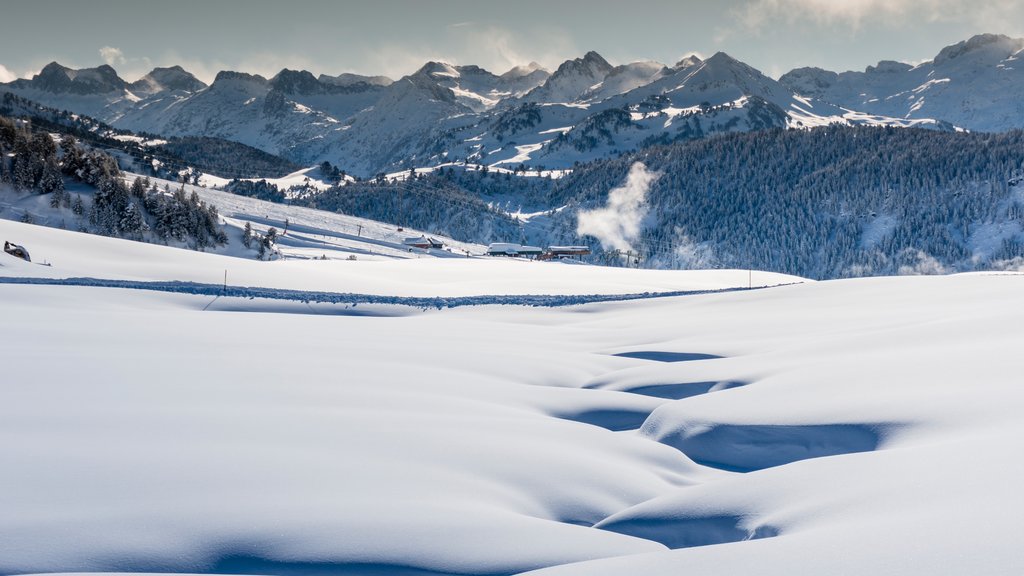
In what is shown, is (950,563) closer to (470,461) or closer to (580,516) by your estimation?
(580,516)

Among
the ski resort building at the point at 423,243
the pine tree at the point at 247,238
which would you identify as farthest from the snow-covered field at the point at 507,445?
the ski resort building at the point at 423,243

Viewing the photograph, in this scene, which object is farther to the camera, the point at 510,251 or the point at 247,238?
the point at 510,251

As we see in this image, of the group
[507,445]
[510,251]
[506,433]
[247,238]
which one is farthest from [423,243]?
[507,445]

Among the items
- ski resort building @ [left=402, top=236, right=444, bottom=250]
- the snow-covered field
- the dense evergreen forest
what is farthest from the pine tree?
the snow-covered field

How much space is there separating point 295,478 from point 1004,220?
204m

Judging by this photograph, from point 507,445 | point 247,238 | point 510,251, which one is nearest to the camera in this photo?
point 507,445

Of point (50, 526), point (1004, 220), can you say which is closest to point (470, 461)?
point (50, 526)

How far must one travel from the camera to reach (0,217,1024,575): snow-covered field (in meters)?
6.31

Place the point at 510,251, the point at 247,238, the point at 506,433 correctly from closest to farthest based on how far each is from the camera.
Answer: the point at 506,433 → the point at 247,238 → the point at 510,251

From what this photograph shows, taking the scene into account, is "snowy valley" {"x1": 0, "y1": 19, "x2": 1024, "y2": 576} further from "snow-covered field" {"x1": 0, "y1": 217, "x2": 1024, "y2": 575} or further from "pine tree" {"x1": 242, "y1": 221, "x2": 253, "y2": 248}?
"pine tree" {"x1": 242, "y1": 221, "x2": 253, "y2": 248}

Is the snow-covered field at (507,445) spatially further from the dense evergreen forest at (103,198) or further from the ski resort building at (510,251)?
the ski resort building at (510,251)

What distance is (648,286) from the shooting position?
4738cm

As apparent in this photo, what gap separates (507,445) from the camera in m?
9.55

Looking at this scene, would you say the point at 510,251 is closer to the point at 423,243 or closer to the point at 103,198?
the point at 423,243
